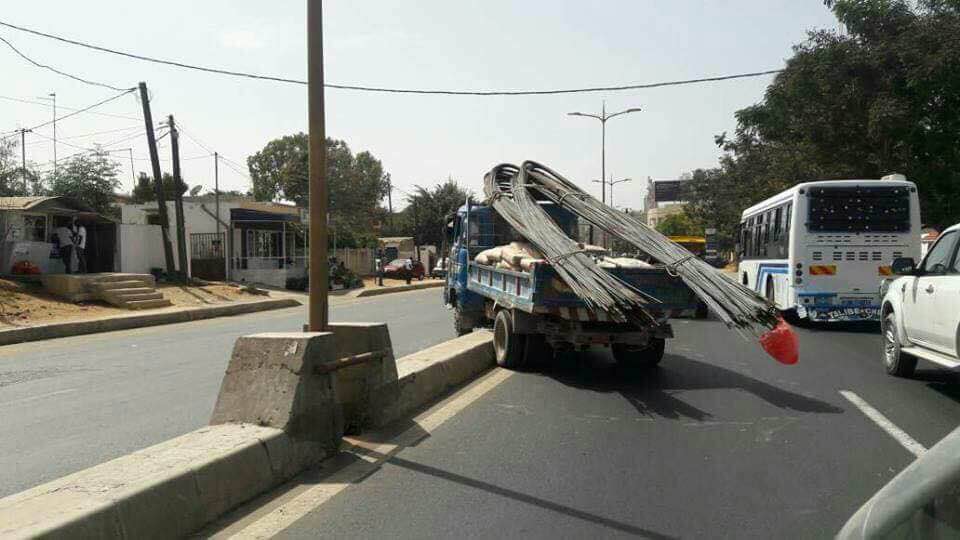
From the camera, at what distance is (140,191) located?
69.9 m

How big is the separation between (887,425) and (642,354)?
13.1 feet

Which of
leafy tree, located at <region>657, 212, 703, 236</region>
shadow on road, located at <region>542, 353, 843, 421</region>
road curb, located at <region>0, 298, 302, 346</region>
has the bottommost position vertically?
road curb, located at <region>0, 298, 302, 346</region>

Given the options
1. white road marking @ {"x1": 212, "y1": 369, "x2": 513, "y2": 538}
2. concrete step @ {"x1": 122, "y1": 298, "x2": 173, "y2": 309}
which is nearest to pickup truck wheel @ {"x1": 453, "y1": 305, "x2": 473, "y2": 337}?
white road marking @ {"x1": 212, "y1": 369, "x2": 513, "y2": 538}

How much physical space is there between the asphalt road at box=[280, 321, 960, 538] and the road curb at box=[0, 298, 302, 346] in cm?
1252

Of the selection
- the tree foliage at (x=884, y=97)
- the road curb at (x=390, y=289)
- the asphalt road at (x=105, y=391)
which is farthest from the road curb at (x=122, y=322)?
the tree foliage at (x=884, y=97)

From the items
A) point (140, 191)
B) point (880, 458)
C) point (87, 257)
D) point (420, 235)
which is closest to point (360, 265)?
point (420, 235)

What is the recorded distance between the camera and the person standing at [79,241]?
26.8 metres

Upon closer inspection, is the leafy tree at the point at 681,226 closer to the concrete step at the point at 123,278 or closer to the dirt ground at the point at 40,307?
the concrete step at the point at 123,278

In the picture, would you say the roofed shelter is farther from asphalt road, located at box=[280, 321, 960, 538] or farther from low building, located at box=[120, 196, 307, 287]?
asphalt road, located at box=[280, 321, 960, 538]

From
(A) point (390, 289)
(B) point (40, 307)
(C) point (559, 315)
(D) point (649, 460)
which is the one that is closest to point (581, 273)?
(C) point (559, 315)

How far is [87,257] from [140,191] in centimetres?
4472

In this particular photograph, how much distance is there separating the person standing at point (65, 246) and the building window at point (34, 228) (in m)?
0.44

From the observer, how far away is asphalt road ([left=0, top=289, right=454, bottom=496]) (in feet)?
20.7

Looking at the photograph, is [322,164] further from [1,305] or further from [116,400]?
[1,305]
